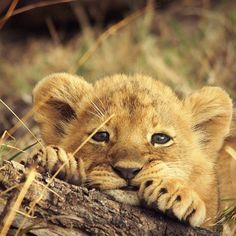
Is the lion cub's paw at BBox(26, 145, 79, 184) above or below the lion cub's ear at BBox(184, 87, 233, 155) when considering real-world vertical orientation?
below

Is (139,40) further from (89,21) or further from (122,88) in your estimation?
(122,88)

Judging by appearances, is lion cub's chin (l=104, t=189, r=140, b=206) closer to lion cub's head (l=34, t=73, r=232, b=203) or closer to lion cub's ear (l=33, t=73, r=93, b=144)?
lion cub's head (l=34, t=73, r=232, b=203)

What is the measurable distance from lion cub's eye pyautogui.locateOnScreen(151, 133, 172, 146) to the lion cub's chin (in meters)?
0.62

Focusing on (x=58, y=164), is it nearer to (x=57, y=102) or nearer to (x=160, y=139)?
(x=160, y=139)

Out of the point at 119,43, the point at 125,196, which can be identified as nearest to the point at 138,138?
the point at 125,196

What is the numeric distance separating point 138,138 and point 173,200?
639 mm

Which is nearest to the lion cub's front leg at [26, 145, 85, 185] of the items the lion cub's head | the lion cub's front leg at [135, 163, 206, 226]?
the lion cub's head

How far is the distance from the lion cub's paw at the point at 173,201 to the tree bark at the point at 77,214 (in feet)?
0.18

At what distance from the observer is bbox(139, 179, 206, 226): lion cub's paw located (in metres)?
4.06

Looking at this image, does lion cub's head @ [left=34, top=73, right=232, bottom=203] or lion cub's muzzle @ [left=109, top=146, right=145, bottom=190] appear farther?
lion cub's head @ [left=34, top=73, right=232, bottom=203]

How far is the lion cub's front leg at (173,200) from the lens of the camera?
13.3 ft

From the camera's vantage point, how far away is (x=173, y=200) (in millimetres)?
4074

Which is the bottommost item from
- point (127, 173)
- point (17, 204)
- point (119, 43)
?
point (17, 204)

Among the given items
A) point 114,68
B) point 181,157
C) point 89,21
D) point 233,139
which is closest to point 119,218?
point 181,157
